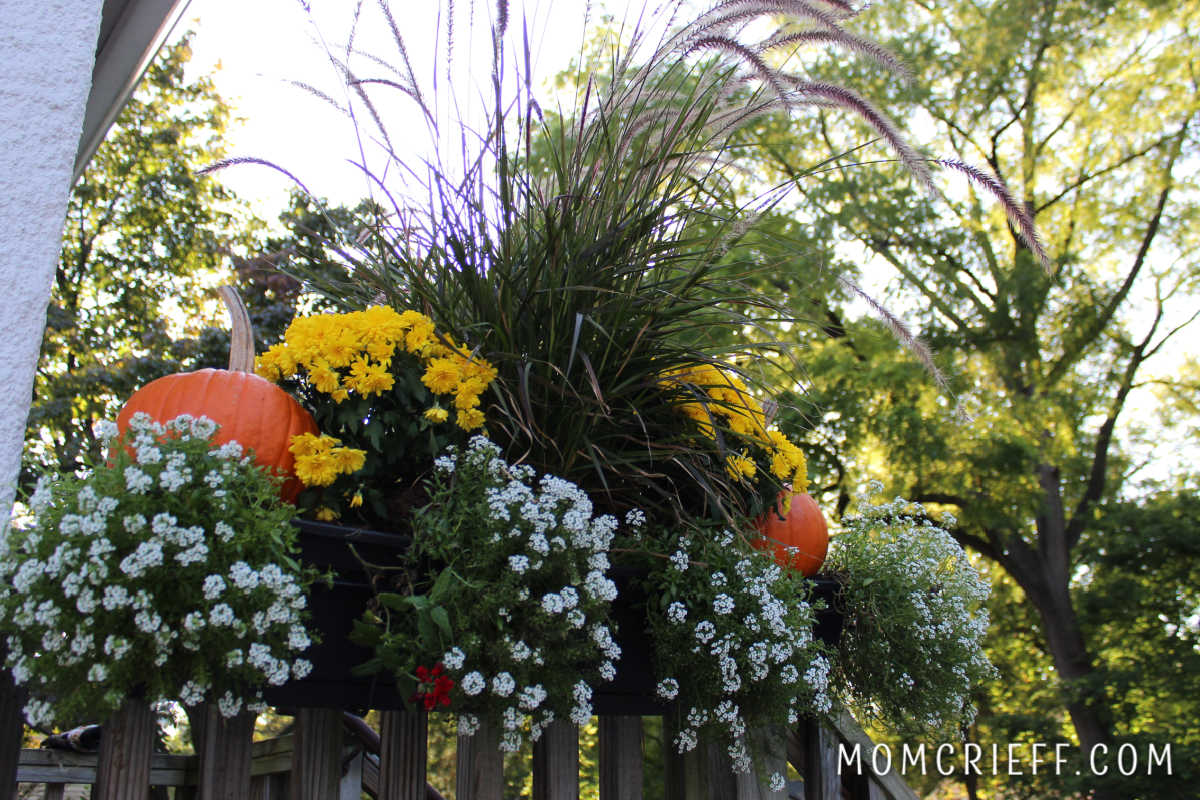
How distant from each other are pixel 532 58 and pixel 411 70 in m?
0.23

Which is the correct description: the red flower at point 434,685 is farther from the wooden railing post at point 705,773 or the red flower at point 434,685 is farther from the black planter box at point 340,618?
the wooden railing post at point 705,773

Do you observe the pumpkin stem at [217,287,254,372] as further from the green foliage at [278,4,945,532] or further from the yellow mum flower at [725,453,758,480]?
the yellow mum flower at [725,453,758,480]

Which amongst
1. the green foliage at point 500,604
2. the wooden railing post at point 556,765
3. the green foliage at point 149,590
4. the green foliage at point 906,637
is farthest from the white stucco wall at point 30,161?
the green foliage at point 906,637

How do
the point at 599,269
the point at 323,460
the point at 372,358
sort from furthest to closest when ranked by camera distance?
the point at 599,269 < the point at 372,358 < the point at 323,460

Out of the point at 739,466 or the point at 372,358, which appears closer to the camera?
the point at 372,358

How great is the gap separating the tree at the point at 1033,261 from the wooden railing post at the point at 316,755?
818cm

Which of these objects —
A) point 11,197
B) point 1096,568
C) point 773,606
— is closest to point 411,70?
point 11,197

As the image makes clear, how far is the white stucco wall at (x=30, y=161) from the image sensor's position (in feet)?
A: 3.78

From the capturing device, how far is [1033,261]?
9.98 metres

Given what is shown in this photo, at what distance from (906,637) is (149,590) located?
1.41m

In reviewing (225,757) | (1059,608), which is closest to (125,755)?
(225,757)

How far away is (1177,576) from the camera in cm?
904

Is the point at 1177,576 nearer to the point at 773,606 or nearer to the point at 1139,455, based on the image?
the point at 1139,455

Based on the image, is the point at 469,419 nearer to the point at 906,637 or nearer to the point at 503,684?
the point at 503,684
